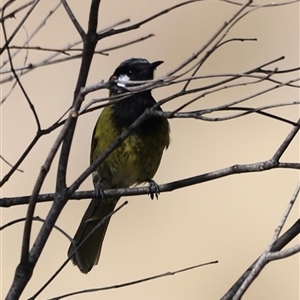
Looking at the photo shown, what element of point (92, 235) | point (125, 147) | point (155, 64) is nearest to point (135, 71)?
point (155, 64)

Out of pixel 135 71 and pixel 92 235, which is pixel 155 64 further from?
pixel 92 235

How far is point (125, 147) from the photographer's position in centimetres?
155

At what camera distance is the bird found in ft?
5.11

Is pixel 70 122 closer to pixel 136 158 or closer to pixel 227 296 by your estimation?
pixel 227 296

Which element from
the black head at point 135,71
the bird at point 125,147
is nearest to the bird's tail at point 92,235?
the bird at point 125,147

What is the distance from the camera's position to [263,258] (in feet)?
2.04

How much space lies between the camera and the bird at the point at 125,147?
5.11 feet

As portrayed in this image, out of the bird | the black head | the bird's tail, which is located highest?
the black head

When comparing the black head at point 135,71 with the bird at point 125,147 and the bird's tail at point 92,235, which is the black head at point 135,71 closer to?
the bird at point 125,147

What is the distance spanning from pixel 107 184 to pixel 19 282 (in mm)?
1104

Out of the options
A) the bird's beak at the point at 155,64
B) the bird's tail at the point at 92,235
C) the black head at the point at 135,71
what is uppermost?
the black head at the point at 135,71

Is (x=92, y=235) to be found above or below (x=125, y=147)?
below

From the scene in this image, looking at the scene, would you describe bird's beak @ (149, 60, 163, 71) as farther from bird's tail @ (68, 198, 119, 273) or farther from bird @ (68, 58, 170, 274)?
bird's tail @ (68, 198, 119, 273)

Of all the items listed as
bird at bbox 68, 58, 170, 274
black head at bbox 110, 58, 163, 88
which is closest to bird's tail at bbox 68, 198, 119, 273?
bird at bbox 68, 58, 170, 274
